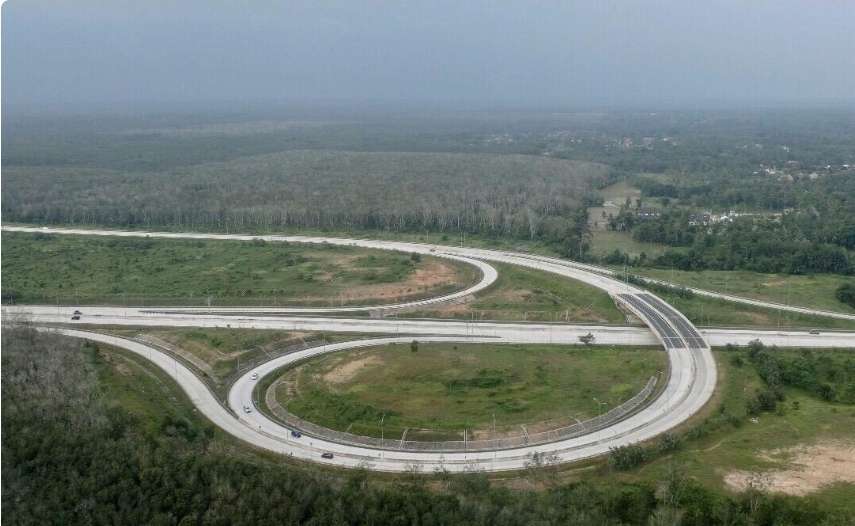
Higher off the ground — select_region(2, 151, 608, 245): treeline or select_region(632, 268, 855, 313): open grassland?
select_region(2, 151, 608, 245): treeline

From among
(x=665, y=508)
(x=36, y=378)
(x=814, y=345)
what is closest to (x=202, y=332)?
(x=36, y=378)

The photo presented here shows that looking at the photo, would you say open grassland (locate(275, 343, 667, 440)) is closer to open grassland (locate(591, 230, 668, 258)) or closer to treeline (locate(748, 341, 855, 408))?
treeline (locate(748, 341, 855, 408))

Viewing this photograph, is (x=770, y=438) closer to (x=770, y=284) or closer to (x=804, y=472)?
(x=804, y=472)

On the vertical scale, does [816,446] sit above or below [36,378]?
below

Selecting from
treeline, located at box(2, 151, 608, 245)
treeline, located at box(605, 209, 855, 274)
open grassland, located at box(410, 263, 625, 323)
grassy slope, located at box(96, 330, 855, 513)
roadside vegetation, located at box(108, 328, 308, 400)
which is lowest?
grassy slope, located at box(96, 330, 855, 513)

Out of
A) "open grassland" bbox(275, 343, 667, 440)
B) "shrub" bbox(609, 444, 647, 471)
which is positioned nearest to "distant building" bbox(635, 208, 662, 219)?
"open grassland" bbox(275, 343, 667, 440)

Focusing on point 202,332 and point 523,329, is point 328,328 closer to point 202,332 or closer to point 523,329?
point 202,332
